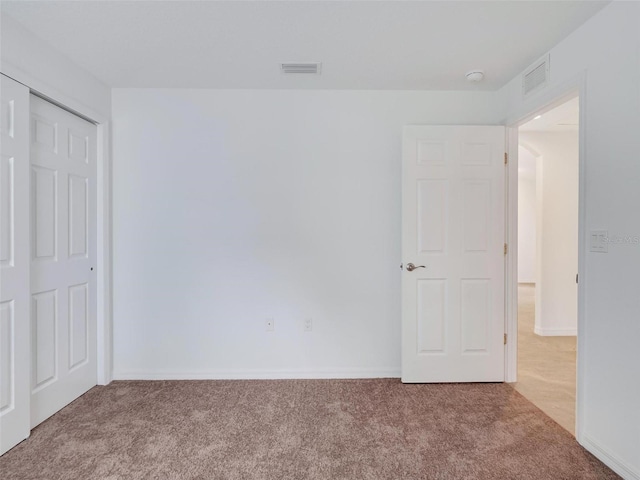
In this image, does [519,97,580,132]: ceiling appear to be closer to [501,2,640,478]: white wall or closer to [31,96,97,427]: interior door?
[501,2,640,478]: white wall

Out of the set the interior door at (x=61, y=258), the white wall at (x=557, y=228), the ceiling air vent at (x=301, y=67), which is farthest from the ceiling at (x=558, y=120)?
the interior door at (x=61, y=258)

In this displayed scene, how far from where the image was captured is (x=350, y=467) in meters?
1.81

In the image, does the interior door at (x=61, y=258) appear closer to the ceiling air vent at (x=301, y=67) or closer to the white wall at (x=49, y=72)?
the white wall at (x=49, y=72)

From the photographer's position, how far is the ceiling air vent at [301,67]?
2.50 meters

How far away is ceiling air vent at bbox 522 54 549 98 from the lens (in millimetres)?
2352

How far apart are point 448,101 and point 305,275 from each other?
194cm

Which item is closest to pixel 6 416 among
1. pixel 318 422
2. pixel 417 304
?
pixel 318 422

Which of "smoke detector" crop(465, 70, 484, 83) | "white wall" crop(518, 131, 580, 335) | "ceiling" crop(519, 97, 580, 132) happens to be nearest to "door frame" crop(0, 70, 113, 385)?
"smoke detector" crop(465, 70, 484, 83)

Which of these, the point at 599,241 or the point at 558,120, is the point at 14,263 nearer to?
the point at 599,241

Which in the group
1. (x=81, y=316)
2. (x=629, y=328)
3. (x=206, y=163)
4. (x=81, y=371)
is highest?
(x=206, y=163)

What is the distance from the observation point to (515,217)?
9.40ft

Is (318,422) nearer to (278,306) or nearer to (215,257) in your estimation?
(278,306)

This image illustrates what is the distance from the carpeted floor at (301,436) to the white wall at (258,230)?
33 centimetres

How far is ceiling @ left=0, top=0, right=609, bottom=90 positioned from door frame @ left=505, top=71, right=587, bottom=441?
1.05 feet
